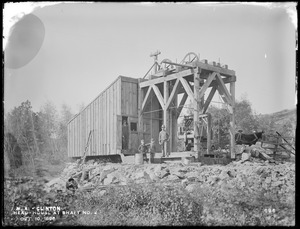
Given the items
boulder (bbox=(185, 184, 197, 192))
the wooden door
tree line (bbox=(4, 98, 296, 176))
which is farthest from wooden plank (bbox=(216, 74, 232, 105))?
boulder (bbox=(185, 184, 197, 192))

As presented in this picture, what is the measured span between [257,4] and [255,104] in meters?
3.60

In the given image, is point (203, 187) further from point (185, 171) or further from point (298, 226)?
point (298, 226)

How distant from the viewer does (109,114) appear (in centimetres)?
1830

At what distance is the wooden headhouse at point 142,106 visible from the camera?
1673cm

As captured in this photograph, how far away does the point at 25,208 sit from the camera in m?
11.1

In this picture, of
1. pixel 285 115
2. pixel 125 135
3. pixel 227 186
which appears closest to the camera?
pixel 227 186

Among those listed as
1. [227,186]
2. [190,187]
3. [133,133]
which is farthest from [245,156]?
[133,133]

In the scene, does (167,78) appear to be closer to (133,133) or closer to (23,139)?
(133,133)

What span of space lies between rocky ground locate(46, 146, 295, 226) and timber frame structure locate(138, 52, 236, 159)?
2.56 m

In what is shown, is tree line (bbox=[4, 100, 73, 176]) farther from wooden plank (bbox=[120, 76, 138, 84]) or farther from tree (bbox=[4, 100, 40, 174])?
wooden plank (bbox=[120, 76, 138, 84])

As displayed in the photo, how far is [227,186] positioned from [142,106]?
8.30m

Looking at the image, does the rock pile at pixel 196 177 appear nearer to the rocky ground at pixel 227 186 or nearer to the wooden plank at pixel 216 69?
the rocky ground at pixel 227 186

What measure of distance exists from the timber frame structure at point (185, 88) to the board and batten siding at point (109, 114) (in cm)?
61

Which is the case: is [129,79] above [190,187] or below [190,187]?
above
